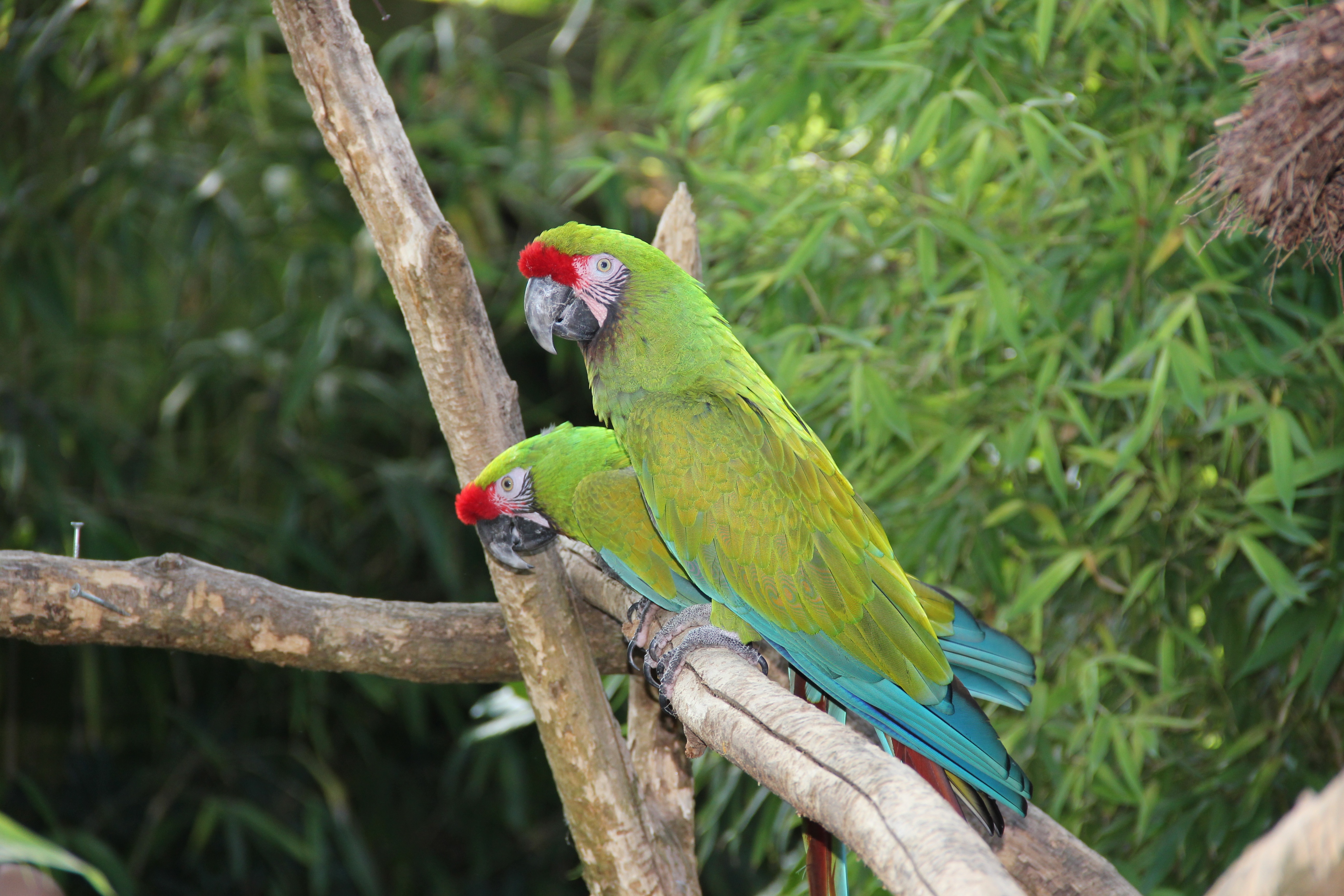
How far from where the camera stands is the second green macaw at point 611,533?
1412 millimetres

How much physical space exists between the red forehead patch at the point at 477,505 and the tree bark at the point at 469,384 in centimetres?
6

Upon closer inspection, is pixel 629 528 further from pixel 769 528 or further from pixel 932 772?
pixel 932 772

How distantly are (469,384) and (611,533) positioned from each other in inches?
11.9

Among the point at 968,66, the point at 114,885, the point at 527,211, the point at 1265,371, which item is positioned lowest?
the point at 114,885

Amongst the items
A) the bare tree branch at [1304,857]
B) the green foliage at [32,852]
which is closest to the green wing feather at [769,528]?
the bare tree branch at [1304,857]

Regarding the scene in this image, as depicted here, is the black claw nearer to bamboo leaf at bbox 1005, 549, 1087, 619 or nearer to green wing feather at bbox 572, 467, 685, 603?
green wing feather at bbox 572, 467, 685, 603

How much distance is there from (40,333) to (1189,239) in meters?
3.09

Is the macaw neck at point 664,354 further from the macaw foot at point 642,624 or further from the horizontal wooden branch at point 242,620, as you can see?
the horizontal wooden branch at point 242,620

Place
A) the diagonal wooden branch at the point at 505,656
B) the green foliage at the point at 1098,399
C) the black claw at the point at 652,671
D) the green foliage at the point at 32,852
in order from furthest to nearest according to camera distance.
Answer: the green foliage at the point at 1098,399
the black claw at the point at 652,671
the diagonal wooden branch at the point at 505,656
the green foliage at the point at 32,852

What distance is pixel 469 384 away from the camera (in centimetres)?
140

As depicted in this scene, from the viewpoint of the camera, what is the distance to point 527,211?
352cm

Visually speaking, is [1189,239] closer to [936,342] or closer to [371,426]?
[936,342]

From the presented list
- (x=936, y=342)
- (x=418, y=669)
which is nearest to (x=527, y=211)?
(x=936, y=342)

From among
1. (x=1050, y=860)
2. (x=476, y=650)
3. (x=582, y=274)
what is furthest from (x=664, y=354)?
(x=1050, y=860)
